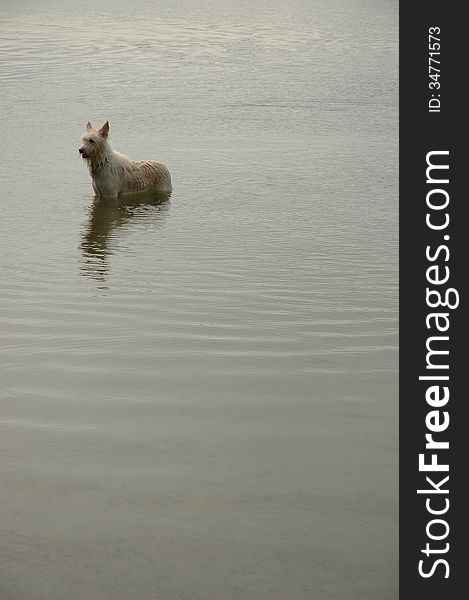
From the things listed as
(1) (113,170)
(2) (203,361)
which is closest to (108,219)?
(1) (113,170)

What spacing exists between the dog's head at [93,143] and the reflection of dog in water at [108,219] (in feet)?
1.67

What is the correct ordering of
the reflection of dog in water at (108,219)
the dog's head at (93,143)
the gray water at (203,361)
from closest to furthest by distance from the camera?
the gray water at (203,361), the reflection of dog in water at (108,219), the dog's head at (93,143)

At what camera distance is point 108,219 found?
10516 millimetres

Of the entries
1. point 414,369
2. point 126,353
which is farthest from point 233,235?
point 414,369

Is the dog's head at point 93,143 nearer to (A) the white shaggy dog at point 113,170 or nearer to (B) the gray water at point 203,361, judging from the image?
(A) the white shaggy dog at point 113,170

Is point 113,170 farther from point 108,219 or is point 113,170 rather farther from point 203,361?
point 203,361

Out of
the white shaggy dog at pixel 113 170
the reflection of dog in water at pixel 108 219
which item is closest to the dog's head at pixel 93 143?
the white shaggy dog at pixel 113 170

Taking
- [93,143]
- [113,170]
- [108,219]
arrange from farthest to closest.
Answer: [113,170] → [93,143] → [108,219]

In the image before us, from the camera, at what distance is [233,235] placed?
31.0 ft

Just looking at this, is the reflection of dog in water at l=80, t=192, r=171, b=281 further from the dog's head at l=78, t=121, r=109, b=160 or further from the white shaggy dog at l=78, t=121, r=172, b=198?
the dog's head at l=78, t=121, r=109, b=160

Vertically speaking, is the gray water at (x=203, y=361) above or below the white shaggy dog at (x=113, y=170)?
below

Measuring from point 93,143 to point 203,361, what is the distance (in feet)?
18.9

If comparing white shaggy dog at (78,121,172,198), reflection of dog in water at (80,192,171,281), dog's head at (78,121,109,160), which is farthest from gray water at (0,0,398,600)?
dog's head at (78,121,109,160)

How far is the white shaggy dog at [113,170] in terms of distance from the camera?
36.8 ft
